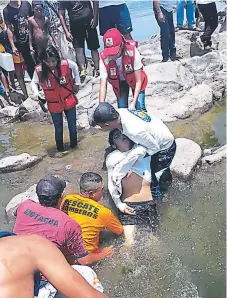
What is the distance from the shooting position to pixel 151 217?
3.99 meters

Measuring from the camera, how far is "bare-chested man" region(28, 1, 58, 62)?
6.57m

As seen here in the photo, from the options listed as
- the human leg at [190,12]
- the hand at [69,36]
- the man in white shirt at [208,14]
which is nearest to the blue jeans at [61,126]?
the hand at [69,36]

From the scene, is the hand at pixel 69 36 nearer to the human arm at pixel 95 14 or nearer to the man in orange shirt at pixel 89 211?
the human arm at pixel 95 14

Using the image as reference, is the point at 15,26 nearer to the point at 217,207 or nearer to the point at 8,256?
the point at 217,207

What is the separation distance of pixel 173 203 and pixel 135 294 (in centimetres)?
120

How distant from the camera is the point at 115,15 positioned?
6.55m

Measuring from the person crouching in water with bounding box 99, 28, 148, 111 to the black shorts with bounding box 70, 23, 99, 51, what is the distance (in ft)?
7.62

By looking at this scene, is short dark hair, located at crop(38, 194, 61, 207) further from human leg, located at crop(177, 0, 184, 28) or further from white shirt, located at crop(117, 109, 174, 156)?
human leg, located at crop(177, 0, 184, 28)

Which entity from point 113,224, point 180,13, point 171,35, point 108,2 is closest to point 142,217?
point 113,224

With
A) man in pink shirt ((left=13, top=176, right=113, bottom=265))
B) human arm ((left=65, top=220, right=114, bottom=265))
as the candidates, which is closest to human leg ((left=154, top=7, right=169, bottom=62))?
man in pink shirt ((left=13, top=176, right=113, bottom=265))

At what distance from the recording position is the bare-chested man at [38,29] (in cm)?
657

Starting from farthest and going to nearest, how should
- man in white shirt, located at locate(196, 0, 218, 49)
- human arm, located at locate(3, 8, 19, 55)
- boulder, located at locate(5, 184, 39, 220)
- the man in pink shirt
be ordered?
man in white shirt, located at locate(196, 0, 218, 49) → human arm, located at locate(3, 8, 19, 55) → boulder, located at locate(5, 184, 39, 220) → the man in pink shirt

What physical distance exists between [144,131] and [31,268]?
2.30 meters

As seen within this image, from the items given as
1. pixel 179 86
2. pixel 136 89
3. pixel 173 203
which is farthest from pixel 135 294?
pixel 179 86
